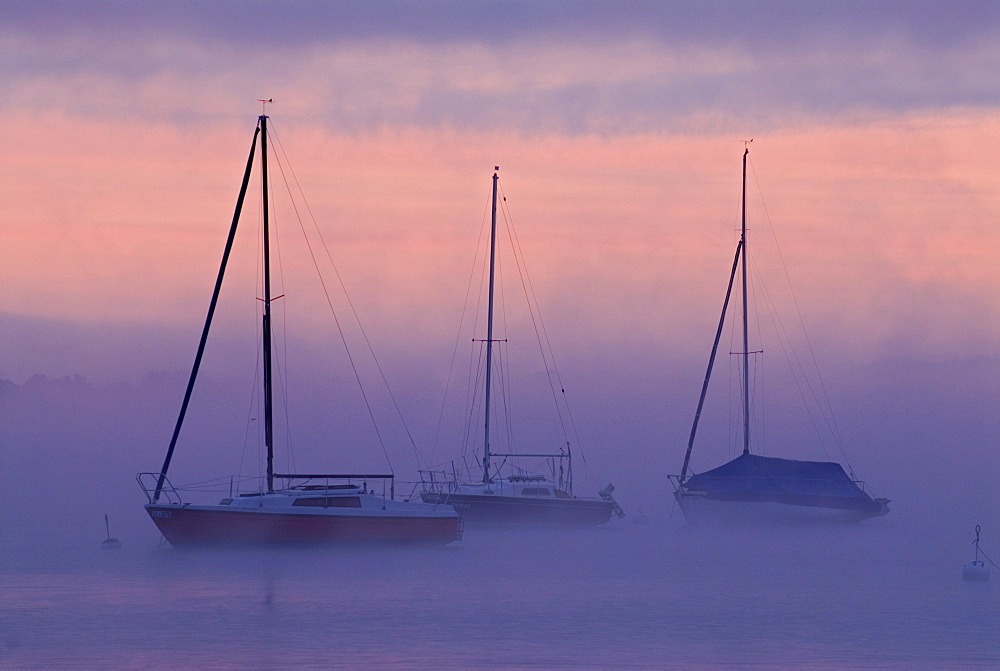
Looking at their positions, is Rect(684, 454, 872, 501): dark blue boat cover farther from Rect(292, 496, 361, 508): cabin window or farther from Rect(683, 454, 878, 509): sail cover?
Rect(292, 496, 361, 508): cabin window

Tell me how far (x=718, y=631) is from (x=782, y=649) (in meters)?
2.56

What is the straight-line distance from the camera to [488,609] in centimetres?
2948

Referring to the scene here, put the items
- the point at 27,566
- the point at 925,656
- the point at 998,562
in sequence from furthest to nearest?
the point at 998,562 → the point at 27,566 → the point at 925,656

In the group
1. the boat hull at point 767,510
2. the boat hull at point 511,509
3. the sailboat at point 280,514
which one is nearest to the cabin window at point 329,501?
the sailboat at point 280,514

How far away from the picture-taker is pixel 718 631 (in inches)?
1026

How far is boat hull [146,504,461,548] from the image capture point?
40.8 meters

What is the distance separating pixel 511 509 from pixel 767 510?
11.1 meters

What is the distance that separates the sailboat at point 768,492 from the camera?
5734 cm

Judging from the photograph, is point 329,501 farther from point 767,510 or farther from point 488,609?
point 767,510

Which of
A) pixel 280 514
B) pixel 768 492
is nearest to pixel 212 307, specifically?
pixel 280 514

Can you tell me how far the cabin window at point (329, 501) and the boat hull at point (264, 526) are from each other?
16.7 inches

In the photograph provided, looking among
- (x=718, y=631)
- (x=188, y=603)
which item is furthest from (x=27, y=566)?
(x=718, y=631)

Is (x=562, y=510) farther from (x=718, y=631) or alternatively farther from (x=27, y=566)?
(x=718, y=631)

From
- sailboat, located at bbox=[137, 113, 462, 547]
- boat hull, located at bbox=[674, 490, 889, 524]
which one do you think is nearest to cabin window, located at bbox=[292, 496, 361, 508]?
sailboat, located at bbox=[137, 113, 462, 547]
